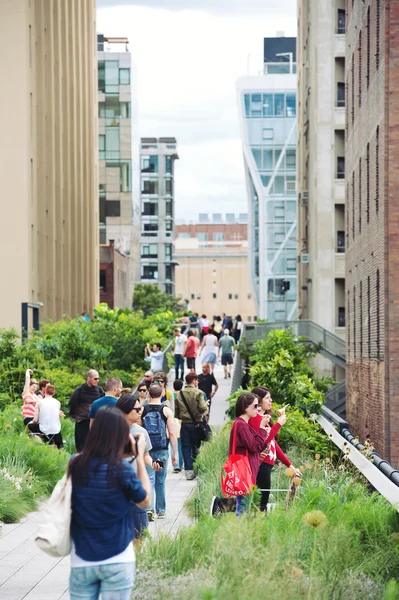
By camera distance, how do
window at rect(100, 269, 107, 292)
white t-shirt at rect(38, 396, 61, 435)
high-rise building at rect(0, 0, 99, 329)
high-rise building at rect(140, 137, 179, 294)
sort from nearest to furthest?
white t-shirt at rect(38, 396, 61, 435)
high-rise building at rect(0, 0, 99, 329)
window at rect(100, 269, 107, 292)
high-rise building at rect(140, 137, 179, 294)

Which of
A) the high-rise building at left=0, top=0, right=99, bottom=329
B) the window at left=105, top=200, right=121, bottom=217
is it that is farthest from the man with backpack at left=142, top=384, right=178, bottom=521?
the window at left=105, top=200, right=121, bottom=217

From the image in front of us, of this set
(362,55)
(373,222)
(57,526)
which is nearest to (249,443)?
(57,526)

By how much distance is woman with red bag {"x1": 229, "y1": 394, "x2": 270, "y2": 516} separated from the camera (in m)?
11.7

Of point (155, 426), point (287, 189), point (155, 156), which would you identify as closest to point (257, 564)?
point (155, 426)

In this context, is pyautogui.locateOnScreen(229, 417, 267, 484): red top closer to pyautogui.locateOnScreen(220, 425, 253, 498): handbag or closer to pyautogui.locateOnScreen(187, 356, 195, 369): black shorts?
pyautogui.locateOnScreen(220, 425, 253, 498): handbag

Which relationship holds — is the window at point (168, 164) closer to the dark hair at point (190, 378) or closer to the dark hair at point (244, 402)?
the dark hair at point (190, 378)

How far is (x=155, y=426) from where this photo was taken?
14641 millimetres

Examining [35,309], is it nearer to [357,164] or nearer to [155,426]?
[357,164]

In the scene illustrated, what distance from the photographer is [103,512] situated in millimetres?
6836

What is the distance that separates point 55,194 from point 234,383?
25103mm

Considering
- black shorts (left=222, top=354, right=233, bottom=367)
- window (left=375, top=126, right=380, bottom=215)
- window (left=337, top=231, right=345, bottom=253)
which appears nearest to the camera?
window (left=375, top=126, right=380, bottom=215)

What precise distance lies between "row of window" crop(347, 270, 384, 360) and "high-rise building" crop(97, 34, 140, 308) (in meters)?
69.0

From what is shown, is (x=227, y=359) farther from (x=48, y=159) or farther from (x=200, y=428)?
(x=200, y=428)

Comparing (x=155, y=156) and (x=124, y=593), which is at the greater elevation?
(x=155, y=156)
